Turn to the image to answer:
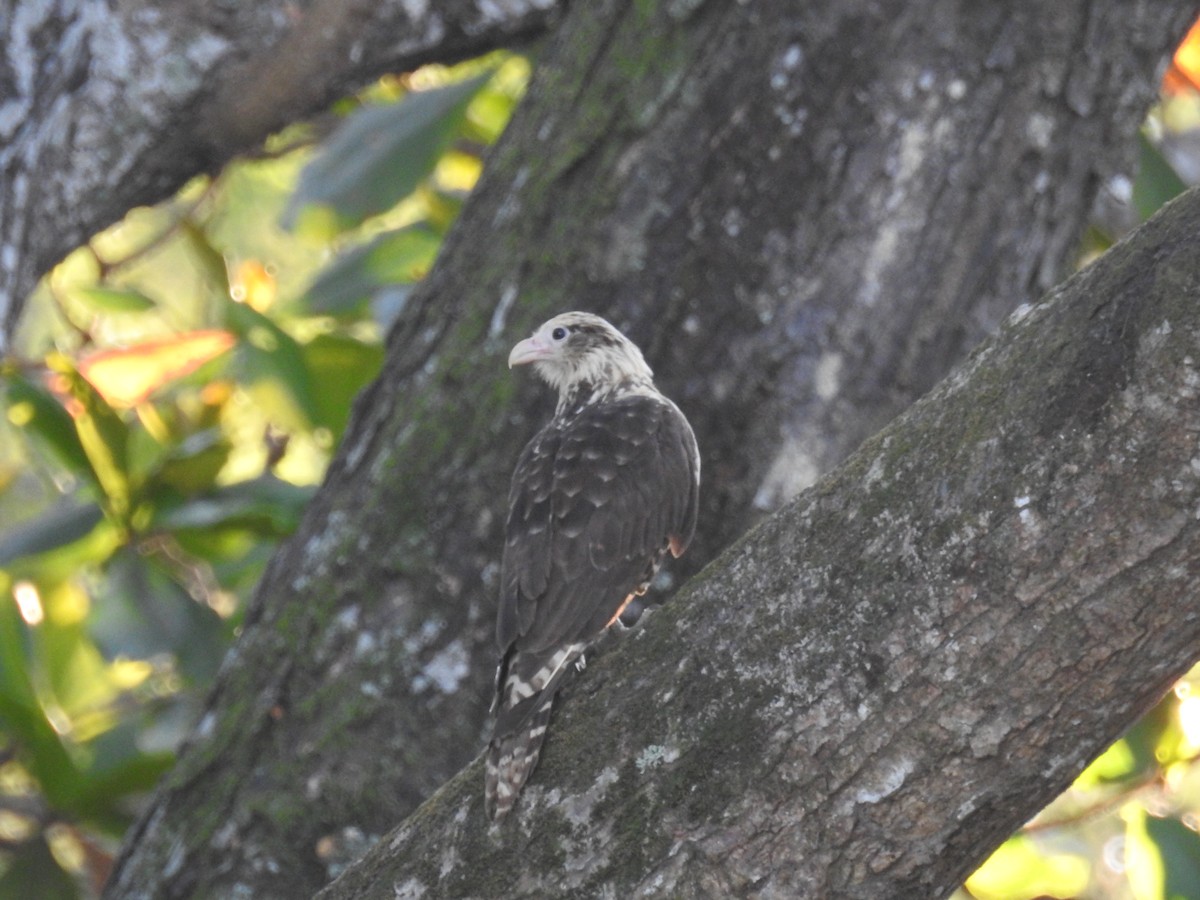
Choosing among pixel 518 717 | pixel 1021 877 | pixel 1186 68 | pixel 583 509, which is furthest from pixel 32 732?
pixel 1186 68

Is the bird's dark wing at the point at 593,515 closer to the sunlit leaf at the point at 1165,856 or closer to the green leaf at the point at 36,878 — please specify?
the sunlit leaf at the point at 1165,856

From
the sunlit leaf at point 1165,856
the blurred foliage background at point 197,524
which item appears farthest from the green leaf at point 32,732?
the sunlit leaf at point 1165,856

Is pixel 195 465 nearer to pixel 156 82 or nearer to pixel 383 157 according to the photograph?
pixel 383 157

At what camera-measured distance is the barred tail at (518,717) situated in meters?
1.93

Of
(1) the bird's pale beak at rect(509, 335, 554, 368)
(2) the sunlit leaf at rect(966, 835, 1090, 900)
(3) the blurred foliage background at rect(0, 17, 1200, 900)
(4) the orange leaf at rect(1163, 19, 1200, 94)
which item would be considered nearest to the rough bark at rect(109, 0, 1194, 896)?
(1) the bird's pale beak at rect(509, 335, 554, 368)

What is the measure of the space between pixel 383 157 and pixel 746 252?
1.97 meters

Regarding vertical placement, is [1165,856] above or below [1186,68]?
→ below

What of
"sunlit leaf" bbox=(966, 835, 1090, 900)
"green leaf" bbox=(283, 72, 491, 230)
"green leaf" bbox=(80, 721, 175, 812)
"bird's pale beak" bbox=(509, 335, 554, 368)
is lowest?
"sunlit leaf" bbox=(966, 835, 1090, 900)

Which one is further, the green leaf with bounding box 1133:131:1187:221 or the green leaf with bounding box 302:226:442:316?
the green leaf with bounding box 302:226:442:316

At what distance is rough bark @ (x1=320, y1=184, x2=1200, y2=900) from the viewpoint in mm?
1607

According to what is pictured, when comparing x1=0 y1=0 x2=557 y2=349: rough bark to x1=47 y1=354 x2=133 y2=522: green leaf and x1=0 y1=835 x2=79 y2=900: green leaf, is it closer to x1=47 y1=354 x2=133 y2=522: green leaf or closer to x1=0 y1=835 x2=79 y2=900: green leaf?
x1=47 y1=354 x2=133 y2=522: green leaf

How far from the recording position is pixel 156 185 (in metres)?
3.25

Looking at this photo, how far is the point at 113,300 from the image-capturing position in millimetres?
4520

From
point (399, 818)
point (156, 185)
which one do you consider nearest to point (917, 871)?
point (399, 818)
